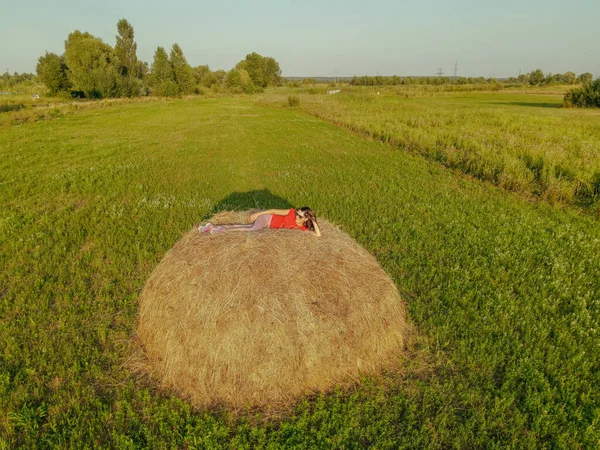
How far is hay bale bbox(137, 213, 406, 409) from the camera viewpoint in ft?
15.6

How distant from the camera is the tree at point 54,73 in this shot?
2709 inches

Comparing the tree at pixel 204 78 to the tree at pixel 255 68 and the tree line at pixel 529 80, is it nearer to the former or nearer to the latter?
the tree at pixel 255 68

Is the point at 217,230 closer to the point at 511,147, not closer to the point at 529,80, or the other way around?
the point at 511,147

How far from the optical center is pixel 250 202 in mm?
12219


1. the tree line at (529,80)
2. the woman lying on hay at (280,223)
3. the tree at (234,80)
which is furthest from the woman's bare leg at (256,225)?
the tree line at (529,80)

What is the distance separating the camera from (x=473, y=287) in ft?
24.6

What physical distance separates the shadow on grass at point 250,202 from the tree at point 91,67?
69243 mm

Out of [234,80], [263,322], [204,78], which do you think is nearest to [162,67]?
[234,80]

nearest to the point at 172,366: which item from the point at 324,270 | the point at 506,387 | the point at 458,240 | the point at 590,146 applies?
the point at 324,270

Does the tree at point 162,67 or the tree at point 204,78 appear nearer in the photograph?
the tree at point 162,67

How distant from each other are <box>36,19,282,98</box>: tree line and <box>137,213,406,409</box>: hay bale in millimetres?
76290

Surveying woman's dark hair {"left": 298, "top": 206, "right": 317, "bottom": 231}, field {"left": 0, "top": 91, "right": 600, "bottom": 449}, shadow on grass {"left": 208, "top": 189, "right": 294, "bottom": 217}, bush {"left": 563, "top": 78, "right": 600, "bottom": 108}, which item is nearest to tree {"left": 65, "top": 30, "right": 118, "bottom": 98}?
field {"left": 0, "top": 91, "right": 600, "bottom": 449}

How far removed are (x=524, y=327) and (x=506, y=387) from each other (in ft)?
5.80

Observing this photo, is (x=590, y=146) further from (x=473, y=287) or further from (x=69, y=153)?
(x=69, y=153)
